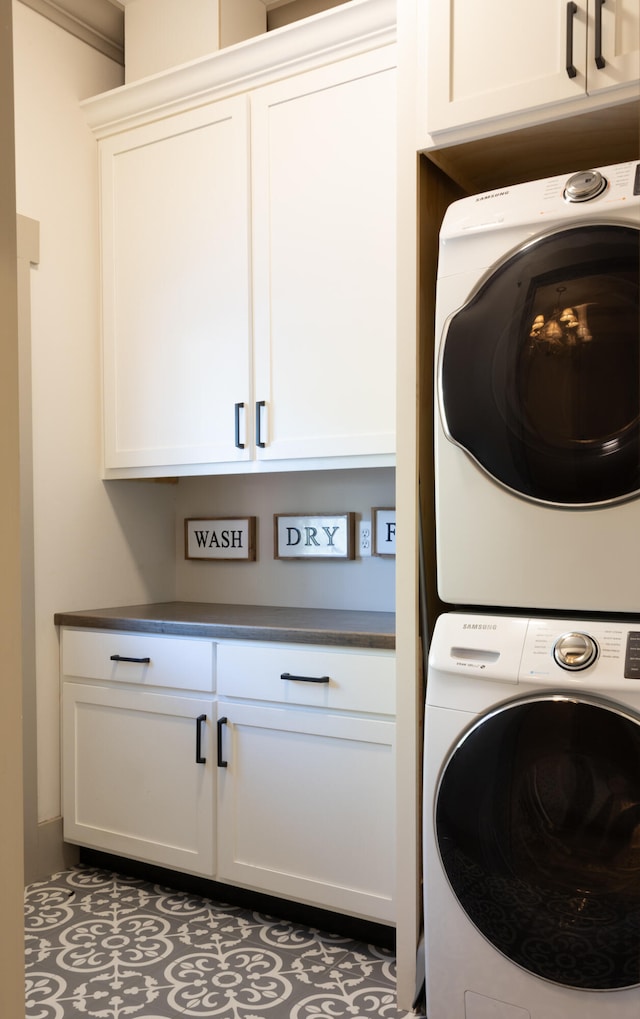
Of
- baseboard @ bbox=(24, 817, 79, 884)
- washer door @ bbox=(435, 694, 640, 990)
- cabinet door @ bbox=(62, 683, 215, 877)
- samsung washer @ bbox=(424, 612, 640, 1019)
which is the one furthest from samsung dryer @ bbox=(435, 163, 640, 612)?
baseboard @ bbox=(24, 817, 79, 884)

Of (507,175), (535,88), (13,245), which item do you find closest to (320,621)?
(507,175)

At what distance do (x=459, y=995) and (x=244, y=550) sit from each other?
5.27 ft

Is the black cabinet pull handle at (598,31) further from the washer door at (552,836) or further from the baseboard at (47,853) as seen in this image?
the baseboard at (47,853)

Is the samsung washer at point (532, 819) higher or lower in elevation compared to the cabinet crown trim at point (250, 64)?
lower

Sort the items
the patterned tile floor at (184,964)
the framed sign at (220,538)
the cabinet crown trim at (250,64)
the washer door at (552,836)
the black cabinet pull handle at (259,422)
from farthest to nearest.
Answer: the framed sign at (220,538), the black cabinet pull handle at (259,422), the cabinet crown trim at (250,64), the patterned tile floor at (184,964), the washer door at (552,836)

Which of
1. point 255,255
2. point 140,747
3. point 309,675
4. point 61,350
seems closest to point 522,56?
point 255,255

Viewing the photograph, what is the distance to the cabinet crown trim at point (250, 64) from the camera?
2176 millimetres

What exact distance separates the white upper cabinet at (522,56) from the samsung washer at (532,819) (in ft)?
3.38

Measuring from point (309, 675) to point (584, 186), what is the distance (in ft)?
4.29

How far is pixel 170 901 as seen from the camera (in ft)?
7.83

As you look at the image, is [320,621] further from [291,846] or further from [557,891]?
[557,891]

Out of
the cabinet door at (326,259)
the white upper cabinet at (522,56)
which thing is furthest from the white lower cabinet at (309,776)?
the white upper cabinet at (522,56)

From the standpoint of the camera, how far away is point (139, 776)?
247 centimetres

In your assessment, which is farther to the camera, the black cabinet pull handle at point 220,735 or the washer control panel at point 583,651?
the black cabinet pull handle at point 220,735
